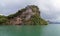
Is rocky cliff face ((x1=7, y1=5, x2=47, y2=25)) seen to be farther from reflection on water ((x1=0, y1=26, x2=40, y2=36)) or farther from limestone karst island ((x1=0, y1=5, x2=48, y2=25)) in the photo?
reflection on water ((x1=0, y1=26, x2=40, y2=36))

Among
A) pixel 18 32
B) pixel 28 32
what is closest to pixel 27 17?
pixel 18 32

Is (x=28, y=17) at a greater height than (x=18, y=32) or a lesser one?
greater

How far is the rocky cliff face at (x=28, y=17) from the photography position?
503 ft

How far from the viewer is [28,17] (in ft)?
516

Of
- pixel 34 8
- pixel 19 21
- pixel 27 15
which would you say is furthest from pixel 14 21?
pixel 34 8

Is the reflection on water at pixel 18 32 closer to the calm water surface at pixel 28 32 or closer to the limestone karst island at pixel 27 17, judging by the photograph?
the calm water surface at pixel 28 32

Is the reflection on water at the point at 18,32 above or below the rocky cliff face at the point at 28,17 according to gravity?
below

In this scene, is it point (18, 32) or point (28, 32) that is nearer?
point (28, 32)

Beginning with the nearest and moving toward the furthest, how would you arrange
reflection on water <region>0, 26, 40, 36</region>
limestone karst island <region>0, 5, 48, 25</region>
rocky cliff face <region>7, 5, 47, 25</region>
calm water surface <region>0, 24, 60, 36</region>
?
reflection on water <region>0, 26, 40, 36</region> → calm water surface <region>0, 24, 60, 36</region> → limestone karst island <region>0, 5, 48, 25</region> → rocky cliff face <region>7, 5, 47, 25</region>

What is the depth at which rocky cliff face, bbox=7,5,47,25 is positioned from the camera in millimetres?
153375

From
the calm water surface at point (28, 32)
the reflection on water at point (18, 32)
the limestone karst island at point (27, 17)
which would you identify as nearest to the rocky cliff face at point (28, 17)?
the limestone karst island at point (27, 17)

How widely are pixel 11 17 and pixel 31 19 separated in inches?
929

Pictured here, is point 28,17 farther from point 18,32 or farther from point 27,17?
point 18,32

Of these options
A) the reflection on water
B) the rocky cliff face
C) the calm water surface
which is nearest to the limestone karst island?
the rocky cliff face
